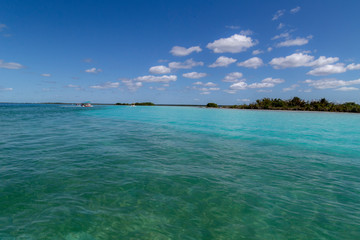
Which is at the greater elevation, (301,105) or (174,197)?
(301,105)

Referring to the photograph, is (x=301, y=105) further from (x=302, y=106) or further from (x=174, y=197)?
(x=174, y=197)

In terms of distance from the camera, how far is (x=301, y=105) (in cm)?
10894

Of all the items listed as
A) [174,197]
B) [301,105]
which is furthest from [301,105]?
[174,197]

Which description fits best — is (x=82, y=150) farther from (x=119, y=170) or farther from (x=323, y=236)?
(x=323, y=236)

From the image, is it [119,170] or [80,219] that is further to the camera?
[119,170]

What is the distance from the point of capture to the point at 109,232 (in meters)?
5.00

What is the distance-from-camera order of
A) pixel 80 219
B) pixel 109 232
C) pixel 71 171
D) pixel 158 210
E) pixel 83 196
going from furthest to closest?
1. pixel 71 171
2. pixel 83 196
3. pixel 158 210
4. pixel 80 219
5. pixel 109 232

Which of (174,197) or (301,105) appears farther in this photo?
(301,105)

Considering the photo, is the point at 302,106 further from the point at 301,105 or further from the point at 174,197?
the point at 174,197

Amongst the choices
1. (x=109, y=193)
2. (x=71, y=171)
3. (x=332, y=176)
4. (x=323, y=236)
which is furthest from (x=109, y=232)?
(x=332, y=176)

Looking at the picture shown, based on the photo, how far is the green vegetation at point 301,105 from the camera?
95.6 m

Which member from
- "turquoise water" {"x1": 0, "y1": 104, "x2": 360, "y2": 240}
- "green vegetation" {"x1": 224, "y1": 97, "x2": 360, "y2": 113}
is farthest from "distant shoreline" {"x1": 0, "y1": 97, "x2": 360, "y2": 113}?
"turquoise water" {"x1": 0, "y1": 104, "x2": 360, "y2": 240}

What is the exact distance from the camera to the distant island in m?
95.6

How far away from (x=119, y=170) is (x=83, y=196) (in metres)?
2.80
